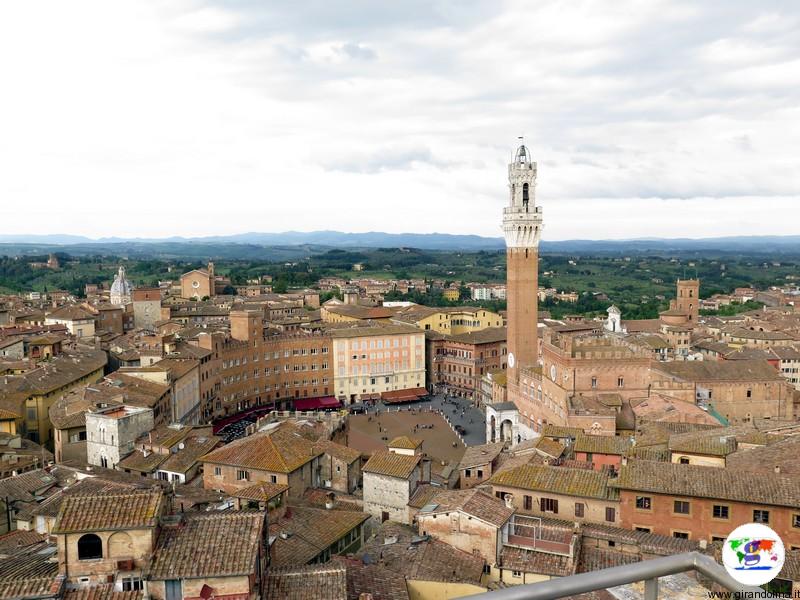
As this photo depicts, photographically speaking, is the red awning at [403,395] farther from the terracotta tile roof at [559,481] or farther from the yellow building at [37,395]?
the terracotta tile roof at [559,481]

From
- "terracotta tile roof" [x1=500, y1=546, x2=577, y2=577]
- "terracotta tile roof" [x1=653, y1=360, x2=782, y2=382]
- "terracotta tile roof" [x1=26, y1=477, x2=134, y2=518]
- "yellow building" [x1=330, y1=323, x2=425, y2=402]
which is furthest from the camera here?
"yellow building" [x1=330, y1=323, x2=425, y2=402]

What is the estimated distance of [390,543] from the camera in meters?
26.3

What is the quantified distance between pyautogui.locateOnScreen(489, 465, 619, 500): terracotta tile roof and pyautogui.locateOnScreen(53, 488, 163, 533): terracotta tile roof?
56.6 ft

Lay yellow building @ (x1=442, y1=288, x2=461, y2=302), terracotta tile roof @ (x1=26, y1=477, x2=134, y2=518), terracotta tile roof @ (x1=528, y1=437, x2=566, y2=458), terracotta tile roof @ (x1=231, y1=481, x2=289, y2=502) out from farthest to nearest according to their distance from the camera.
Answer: yellow building @ (x1=442, y1=288, x2=461, y2=302) < terracotta tile roof @ (x1=528, y1=437, x2=566, y2=458) < terracotta tile roof @ (x1=231, y1=481, x2=289, y2=502) < terracotta tile roof @ (x1=26, y1=477, x2=134, y2=518)

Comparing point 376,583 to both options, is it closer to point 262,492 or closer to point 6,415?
point 262,492

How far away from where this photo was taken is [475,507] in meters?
24.9

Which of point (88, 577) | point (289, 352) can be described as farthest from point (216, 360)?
point (88, 577)

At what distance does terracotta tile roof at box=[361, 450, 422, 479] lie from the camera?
32125mm

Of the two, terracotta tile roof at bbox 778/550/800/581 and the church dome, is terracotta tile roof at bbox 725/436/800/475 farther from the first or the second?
the church dome

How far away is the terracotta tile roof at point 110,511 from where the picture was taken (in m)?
15.8

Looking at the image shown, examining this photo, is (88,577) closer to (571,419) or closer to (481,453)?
(481,453)

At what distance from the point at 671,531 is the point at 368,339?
201 ft

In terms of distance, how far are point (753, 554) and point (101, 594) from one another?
49.4 ft

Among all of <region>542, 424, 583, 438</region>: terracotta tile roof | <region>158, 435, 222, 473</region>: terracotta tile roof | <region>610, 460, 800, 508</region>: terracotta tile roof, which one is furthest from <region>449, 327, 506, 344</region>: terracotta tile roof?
<region>610, 460, 800, 508</region>: terracotta tile roof
